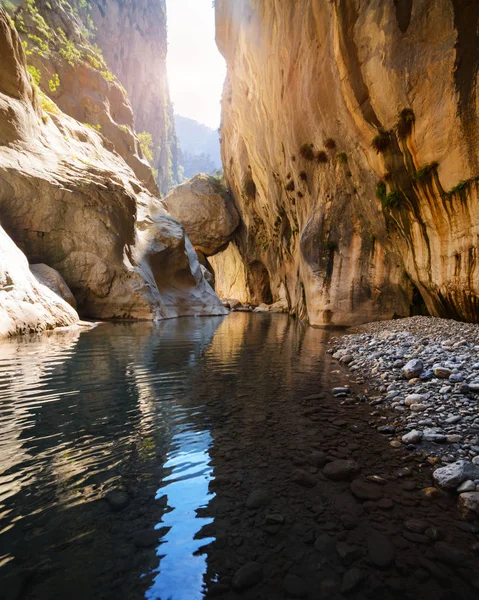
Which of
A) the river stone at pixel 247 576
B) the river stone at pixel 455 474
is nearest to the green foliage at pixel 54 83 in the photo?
the river stone at pixel 247 576

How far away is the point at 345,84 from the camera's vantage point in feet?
33.5

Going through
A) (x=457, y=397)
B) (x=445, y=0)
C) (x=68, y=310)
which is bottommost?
(x=457, y=397)

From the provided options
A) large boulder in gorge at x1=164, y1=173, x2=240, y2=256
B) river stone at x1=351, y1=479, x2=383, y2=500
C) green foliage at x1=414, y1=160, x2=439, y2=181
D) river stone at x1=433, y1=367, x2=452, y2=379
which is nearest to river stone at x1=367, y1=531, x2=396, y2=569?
river stone at x1=351, y1=479, x2=383, y2=500

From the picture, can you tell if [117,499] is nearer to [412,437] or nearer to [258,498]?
[258,498]

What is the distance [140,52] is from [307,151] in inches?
2311

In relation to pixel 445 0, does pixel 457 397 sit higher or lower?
lower

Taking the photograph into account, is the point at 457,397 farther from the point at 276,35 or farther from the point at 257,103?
the point at 257,103

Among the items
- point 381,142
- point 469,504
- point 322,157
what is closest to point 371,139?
point 381,142

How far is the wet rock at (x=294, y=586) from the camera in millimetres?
1426

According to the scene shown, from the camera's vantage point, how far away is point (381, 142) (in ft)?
32.7

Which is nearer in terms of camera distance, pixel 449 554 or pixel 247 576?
pixel 247 576

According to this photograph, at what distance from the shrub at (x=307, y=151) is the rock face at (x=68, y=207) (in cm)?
951

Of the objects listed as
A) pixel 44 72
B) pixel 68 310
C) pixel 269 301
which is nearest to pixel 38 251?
pixel 68 310

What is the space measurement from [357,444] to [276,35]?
16951 mm
